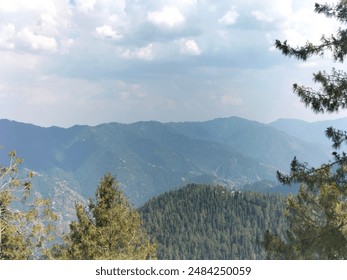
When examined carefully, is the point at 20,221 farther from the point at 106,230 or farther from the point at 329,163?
the point at 329,163

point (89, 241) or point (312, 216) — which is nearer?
point (89, 241)

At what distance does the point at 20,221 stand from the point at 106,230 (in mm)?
7450

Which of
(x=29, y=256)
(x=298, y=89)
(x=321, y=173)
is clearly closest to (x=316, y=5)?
(x=298, y=89)

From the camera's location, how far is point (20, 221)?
57.8 feet

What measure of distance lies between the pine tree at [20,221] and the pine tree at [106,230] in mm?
4099

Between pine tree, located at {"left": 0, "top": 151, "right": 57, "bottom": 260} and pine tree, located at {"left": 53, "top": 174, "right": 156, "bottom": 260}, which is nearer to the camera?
pine tree, located at {"left": 0, "top": 151, "right": 57, "bottom": 260}

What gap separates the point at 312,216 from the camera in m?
25.8

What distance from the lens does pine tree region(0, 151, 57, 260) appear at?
17.5 meters

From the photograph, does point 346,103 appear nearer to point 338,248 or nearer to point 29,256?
point 338,248

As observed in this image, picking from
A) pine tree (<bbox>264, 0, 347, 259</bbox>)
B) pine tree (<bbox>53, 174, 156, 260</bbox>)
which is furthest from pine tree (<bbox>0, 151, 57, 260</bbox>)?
pine tree (<bbox>264, 0, 347, 259</bbox>)

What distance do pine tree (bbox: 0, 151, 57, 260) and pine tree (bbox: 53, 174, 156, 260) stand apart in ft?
13.4

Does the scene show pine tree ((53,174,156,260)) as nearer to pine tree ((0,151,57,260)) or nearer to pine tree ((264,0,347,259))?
pine tree ((0,151,57,260))

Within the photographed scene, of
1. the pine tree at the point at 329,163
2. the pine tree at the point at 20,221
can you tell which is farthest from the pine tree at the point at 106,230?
the pine tree at the point at 329,163
